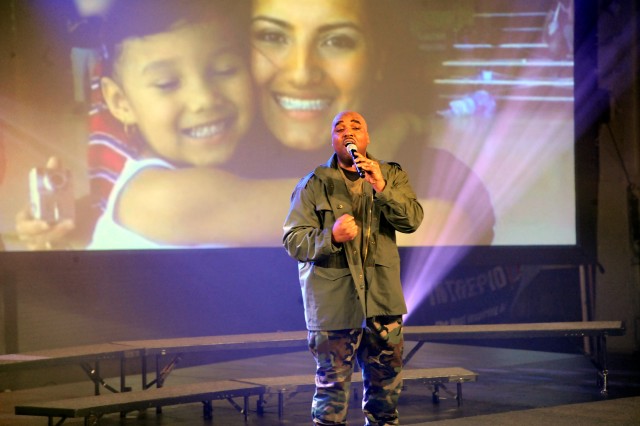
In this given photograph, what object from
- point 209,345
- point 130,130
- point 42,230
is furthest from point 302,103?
point 209,345

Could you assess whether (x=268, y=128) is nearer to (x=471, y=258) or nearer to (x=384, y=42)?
(x=384, y=42)

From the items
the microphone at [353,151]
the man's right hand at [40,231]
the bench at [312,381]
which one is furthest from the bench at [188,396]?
the microphone at [353,151]

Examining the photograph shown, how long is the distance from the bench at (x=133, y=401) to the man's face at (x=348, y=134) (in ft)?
6.12

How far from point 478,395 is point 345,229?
10.1ft

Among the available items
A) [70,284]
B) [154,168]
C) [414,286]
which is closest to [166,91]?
[154,168]

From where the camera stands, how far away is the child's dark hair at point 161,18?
6.36 m

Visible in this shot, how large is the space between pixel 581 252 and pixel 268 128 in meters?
2.96

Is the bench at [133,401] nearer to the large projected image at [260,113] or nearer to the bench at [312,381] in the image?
the bench at [312,381]

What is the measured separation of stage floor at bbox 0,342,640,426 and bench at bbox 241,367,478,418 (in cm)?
10

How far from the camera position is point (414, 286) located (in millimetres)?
7836

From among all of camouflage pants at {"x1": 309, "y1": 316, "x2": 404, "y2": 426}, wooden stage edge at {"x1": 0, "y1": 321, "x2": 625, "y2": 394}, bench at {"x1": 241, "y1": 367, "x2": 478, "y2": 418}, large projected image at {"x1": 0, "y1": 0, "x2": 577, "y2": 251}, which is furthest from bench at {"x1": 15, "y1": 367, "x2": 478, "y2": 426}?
large projected image at {"x1": 0, "y1": 0, "x2": 577, "y2": 251}

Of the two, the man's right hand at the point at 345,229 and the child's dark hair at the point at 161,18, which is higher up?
the child's dark hair at the point at 161,18

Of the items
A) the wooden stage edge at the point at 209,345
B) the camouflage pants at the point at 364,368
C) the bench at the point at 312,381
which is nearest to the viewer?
the camouflage pants at the point at 364,368

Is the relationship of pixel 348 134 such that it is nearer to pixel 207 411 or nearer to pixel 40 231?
pixel 207 411
